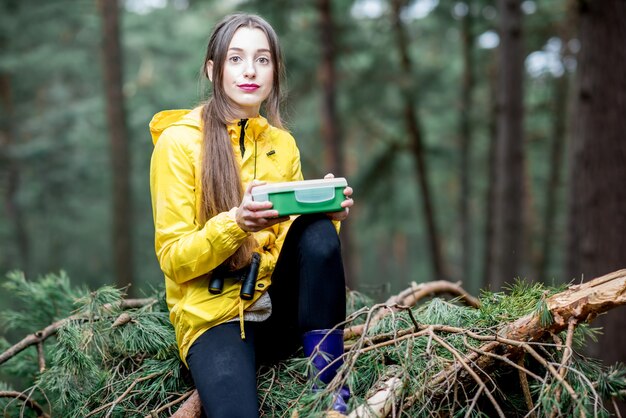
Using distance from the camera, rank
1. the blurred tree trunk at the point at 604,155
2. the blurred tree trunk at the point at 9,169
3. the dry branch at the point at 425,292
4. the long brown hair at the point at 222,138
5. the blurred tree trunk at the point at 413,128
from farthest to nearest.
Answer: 1. the blurred tree trunk at the point at 9,169
2. the blurred tree trunk at the point at 413,128
3. the blurred tree trunk at the point at 604,155
4. the dry branch at the point at 425,292
5. the long brown hair at the point at 222,138

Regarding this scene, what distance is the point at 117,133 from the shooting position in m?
7.43

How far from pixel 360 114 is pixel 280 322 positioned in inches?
368

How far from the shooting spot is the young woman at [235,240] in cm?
186

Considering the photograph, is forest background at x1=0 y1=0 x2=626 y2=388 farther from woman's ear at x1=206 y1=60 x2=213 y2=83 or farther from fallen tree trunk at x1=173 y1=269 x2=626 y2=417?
fallen tree trunk at x1=173 y1=269 x2=626 y2=417

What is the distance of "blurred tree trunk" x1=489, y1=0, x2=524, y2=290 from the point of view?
7074mm

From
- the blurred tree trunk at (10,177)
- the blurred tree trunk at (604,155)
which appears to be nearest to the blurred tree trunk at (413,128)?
the blurred tree trunk at (604,155)

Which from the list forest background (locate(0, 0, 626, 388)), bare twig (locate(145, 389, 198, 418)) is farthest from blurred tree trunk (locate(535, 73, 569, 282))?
bare twig (locate(145, 389, 198, 418))

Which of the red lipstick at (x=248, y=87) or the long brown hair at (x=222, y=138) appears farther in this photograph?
the red lipstick at (x=248, y=87)

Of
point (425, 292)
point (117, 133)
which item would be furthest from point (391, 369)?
point (117, 133)

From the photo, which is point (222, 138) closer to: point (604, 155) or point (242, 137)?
point (242, 137)

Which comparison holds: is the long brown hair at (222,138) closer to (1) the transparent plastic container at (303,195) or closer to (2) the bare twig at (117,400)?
(1) the transparent plastic container at (303,195)

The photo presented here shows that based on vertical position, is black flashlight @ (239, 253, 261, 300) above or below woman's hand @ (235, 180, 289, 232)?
below

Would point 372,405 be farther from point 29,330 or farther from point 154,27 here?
point 154,27

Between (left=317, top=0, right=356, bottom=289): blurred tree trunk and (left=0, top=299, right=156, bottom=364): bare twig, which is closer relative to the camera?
(left=0, top=299, right=156, bottom=364): bare twig
